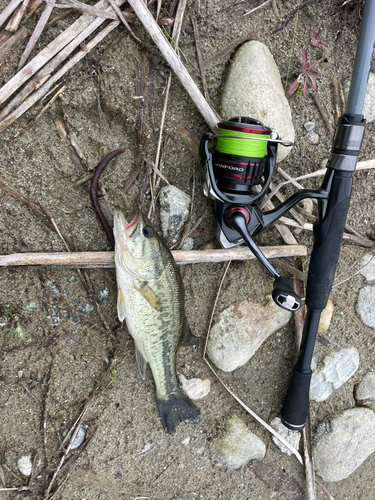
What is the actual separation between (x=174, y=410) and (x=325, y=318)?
153cm

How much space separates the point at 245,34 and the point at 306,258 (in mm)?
1879

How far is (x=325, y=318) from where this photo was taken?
3.03 meters

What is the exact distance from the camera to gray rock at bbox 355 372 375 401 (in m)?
3.17

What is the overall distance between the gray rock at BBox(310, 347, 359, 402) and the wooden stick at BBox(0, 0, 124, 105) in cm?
317

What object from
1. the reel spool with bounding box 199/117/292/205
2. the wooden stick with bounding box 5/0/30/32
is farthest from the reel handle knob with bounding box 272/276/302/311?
the wooden stick with bounding box 5/0/30/32

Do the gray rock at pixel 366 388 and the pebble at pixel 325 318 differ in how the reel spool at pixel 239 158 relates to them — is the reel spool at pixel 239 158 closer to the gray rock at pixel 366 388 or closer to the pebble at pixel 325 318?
the pebble at pixel 325 318

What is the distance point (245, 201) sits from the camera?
2365mm

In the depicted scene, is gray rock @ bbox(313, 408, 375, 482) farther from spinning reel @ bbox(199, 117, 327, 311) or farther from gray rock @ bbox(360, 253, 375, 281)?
spinning reel @ bbox(199, 117, 327, 311)

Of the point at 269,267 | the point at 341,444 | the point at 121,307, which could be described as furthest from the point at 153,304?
the point at 341,444

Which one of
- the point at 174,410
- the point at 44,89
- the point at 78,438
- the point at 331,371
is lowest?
the point at 78,438

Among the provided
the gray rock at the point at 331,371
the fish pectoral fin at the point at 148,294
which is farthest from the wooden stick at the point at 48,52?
the gray rock at the point at 331,371

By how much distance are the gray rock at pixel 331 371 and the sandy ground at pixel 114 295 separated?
0.13m

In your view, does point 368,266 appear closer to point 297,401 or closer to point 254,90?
point 297,401

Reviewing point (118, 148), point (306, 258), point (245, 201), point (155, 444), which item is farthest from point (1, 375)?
point (306, 258)
